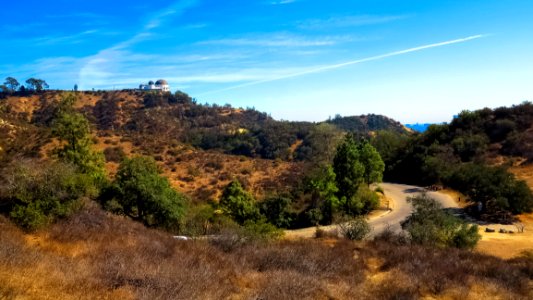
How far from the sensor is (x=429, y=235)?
19312mm

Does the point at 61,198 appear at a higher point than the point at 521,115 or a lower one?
lower

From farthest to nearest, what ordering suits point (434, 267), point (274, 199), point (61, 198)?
point (274, 199) < point (61, 198) < point (434, 267)

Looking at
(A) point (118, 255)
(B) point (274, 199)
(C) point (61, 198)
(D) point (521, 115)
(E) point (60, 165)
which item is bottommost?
(B) point (274, 199)

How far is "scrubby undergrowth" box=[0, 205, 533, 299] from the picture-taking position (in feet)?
24.8

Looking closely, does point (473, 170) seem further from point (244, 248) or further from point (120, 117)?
point (120, 117)

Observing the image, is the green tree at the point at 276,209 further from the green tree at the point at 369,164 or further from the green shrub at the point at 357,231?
the green shrub at the point at 357,231

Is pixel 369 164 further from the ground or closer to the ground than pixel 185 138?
closer to the ground

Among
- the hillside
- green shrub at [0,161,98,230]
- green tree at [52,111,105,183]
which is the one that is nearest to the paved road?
the hillside

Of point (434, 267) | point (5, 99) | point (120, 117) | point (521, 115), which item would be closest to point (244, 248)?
point (434, 267)

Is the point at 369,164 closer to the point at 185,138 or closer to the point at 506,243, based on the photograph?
the point at 506,243

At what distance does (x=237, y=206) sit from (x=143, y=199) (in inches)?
380

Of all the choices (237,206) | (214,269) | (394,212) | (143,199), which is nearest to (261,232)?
(143,199)

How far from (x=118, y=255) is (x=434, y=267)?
10970mm

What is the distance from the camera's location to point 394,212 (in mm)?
35625
